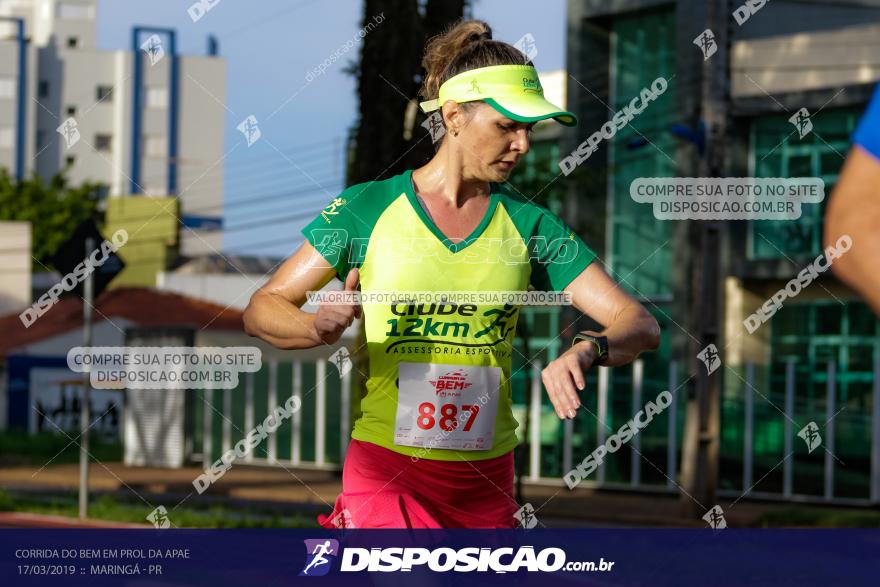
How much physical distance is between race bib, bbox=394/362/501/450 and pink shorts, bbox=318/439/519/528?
6 cm

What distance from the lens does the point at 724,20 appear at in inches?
536

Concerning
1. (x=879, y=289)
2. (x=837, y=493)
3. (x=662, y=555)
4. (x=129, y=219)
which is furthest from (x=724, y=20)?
(x=129, y=219)

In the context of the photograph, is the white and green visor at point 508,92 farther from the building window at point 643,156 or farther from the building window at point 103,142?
the building window at point 103,142

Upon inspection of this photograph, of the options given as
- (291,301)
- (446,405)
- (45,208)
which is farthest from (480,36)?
(45,208)

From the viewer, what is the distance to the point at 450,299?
3707 millimetres

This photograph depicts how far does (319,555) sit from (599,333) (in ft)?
3.14

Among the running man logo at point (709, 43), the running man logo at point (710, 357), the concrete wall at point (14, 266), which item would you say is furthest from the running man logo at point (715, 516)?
the concrete wall at point (14, 266)

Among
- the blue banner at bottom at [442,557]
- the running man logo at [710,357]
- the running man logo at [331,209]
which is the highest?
the running man logo at [331,209]

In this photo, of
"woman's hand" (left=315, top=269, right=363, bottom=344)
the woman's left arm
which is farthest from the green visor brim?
"woman's hand" (left=315, top=269, right=363, bottom=344)

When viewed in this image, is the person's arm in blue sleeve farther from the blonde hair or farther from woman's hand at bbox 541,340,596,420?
the blonde hair

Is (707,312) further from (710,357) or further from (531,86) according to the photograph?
(531,86)

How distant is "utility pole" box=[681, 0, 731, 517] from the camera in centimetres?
1373

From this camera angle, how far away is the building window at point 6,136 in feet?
193

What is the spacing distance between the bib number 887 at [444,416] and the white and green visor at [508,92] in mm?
762
